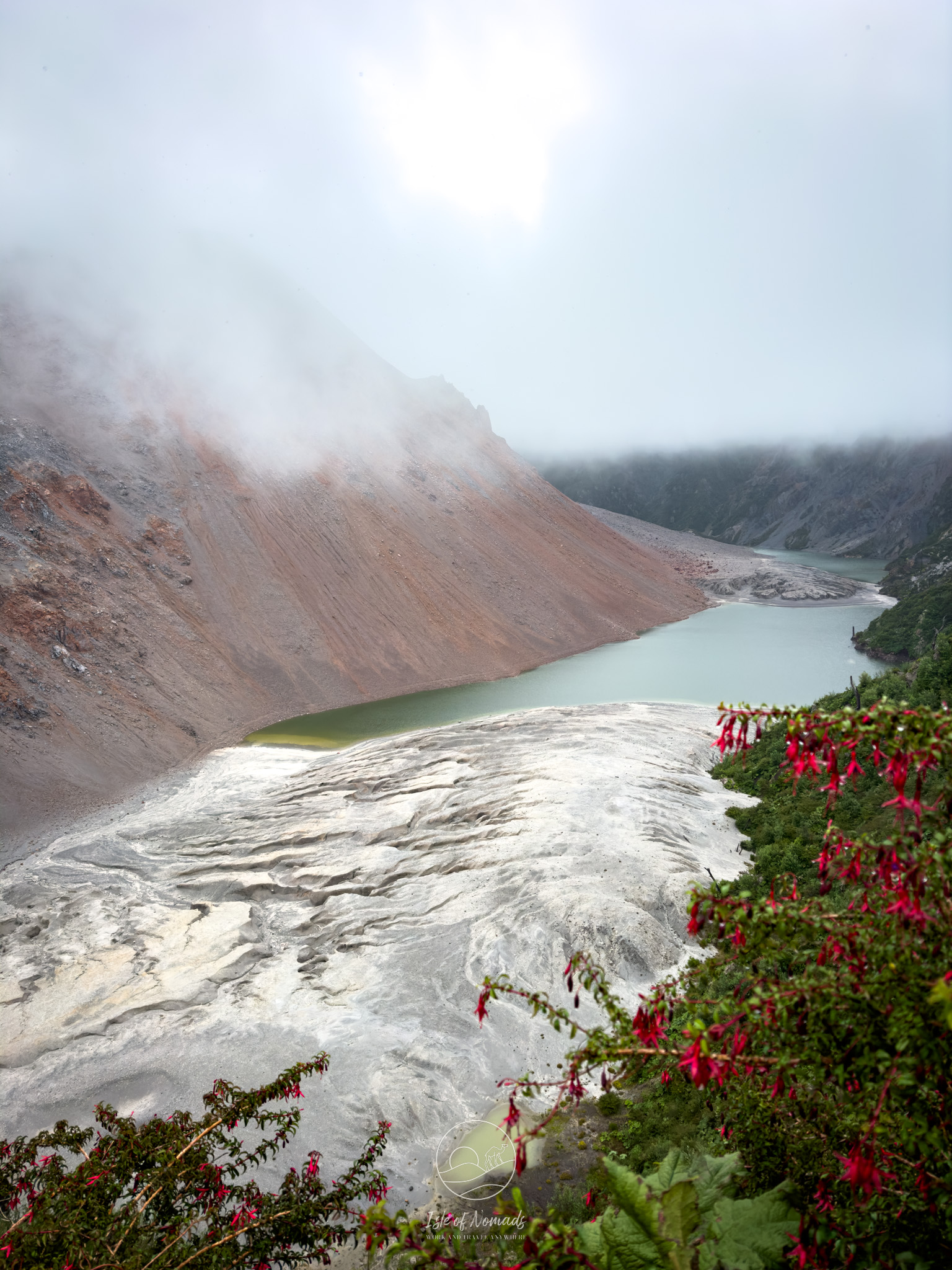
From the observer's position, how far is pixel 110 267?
171 ft

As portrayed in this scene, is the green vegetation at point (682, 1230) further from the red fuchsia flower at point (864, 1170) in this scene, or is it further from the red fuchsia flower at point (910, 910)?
the red fuchsia flower at point (910, 910)

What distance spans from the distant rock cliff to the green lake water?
232 feet

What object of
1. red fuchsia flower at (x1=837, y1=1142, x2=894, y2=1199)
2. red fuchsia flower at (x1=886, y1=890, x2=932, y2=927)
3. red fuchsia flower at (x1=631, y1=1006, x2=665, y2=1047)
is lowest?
red fuchsia flower at (x1=837, y1=1142, x2=894, y2=1199)

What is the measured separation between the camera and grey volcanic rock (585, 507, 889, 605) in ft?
234

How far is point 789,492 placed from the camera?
5782 inches

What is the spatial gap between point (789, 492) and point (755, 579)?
82.4 metres

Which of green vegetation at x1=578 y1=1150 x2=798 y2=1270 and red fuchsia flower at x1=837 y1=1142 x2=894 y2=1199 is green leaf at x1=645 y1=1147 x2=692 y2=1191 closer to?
green vegetation at x1=578 y1=1150 x2=798 y2=1270

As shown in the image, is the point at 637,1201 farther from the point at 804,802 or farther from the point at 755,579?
the point at 755,579

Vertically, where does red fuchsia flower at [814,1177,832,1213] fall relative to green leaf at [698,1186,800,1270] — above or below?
above

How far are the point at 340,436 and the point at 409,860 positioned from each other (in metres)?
45.6

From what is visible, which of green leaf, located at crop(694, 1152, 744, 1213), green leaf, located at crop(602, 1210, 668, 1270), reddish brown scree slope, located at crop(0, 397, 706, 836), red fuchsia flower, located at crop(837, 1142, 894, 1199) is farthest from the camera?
reddish brown scree slope, located at crop(0, 397, 706, 836)

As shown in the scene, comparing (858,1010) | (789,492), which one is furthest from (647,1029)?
(789,492)

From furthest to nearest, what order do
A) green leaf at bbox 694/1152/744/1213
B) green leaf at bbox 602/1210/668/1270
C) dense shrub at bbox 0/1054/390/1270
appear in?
dense shrub at bbox 0/1054/390/1270
green leaf at bbox 694/1152/744/1213
green leaf at bbox 602/1210/668/1270

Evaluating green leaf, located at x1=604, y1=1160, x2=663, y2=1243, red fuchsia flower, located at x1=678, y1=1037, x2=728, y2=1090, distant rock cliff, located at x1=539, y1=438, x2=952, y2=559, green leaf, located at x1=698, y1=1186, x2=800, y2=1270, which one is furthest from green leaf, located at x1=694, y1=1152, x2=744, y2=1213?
distant rock cliff, located at x1=539, y1=438, x2=952, y2=559
